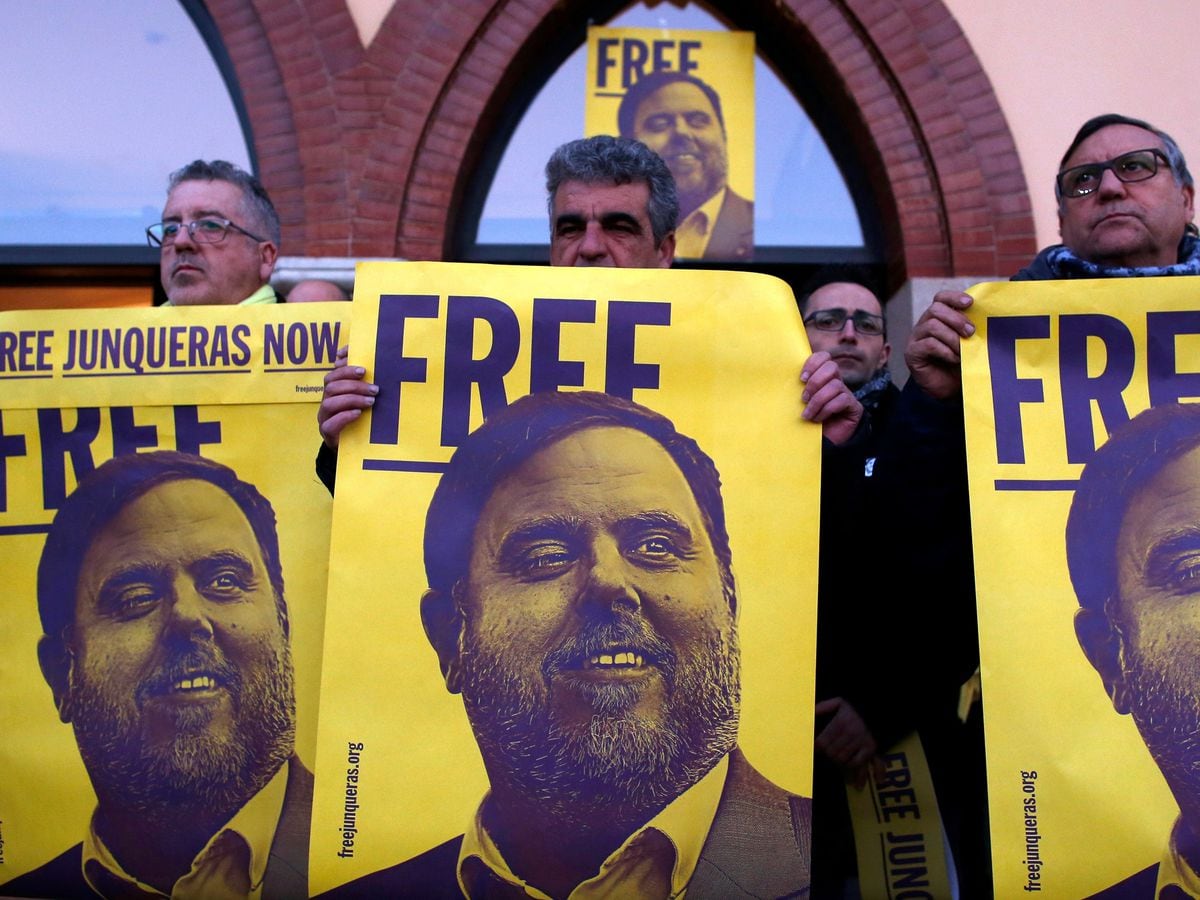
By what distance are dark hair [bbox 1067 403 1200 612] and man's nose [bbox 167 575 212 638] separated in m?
1.47

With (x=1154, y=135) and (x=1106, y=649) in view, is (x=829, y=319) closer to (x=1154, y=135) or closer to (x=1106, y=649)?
(x=1154, y=135)

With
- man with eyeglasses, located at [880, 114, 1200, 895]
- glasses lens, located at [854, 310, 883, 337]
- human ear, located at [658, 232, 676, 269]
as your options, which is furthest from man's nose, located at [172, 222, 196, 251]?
glasses lens, located at [854, 310, 883, 337]

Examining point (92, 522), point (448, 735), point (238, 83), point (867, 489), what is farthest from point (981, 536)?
point (238, 83)

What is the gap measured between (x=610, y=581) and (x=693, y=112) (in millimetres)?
3492

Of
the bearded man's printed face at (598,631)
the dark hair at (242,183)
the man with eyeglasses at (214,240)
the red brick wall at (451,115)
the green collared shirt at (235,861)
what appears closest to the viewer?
the bearded man's printed face at (598,631)

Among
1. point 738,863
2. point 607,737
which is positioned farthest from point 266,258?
point 738,863

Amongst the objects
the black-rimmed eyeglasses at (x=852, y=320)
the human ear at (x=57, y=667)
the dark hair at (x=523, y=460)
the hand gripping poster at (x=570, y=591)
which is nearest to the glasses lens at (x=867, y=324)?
the black-rimmed eyeglasses at (x=852, y=320)

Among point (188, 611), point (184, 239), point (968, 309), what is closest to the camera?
point (968, 309)

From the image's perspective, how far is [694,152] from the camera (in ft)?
16.0

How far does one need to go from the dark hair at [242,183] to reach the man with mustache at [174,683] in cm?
80

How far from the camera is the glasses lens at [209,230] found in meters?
2.62

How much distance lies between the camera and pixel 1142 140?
2.23 meters

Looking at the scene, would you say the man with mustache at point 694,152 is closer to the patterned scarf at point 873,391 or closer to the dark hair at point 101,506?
the patterned scarf at point 873,391

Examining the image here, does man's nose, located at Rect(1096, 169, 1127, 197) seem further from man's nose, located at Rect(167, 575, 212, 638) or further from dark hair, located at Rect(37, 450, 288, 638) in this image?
man's nose, located at Rect(167, 575, 212, 638)
